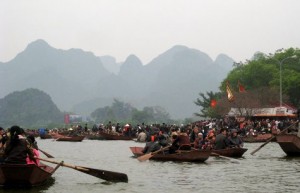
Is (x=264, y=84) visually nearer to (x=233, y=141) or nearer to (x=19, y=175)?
(x=233, y=141)

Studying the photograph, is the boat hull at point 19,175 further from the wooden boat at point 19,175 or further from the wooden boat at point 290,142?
the wooden boat at point 290,142

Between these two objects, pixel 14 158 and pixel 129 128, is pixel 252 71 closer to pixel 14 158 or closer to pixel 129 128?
pixel 129 128

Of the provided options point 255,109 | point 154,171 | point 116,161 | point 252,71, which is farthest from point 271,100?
point 154,171

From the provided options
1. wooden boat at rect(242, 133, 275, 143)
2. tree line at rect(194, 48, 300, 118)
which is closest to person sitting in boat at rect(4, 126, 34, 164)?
wooden boat at rect(242, 133, 275, 143)

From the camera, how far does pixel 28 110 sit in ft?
573

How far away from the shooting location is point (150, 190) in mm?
15703

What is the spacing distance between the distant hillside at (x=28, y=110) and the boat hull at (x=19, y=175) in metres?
159

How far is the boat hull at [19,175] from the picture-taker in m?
14.5

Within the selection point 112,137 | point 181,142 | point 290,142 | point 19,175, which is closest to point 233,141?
point 290,142

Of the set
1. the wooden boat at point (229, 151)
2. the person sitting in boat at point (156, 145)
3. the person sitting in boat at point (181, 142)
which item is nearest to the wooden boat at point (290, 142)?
the wooden boat at point (229, 151)

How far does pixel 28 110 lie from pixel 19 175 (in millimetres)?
163219

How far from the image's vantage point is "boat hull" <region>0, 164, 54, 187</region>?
14.5 metres

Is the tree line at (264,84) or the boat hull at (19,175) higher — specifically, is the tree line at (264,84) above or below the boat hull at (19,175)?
above

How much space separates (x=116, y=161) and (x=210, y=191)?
11.0m
